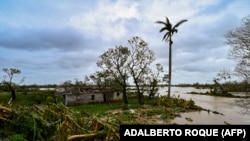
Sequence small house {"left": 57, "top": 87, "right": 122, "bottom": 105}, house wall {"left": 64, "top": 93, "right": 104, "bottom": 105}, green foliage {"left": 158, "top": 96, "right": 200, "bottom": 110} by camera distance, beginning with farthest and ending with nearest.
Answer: small house {"left": 57, "top": 87, "right": 122, "bottom": 105} < house wall {"left": 64, "top": 93, "right": 104, "bottom": 105} < green foliage {"left": 158, "top": 96, "right": 200, "bottom": 110}

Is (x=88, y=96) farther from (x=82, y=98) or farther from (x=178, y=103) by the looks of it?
(x=178, y=103)

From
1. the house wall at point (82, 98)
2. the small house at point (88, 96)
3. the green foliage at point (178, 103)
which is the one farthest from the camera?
the small house at point (88, 96)

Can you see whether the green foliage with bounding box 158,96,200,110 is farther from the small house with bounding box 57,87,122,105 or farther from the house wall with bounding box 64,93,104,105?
the house wall with bounding box 64,93,104,105

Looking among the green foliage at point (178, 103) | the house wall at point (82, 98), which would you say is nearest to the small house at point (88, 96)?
the house wall at point (82, 98)

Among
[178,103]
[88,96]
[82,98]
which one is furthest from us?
[88,96]

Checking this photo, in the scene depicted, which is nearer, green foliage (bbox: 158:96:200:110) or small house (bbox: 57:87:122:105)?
green foliage (bbox: 158:96:200:110)

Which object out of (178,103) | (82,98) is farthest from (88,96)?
(178,103)

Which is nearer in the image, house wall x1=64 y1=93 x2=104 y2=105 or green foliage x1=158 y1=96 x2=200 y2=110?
green foliage x1=158 y1=96 x2=200 y2=110

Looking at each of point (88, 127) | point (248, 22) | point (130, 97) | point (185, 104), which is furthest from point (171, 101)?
point (88, 127)

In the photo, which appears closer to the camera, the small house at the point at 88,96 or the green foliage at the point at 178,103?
the green foliage at the point at 178,103

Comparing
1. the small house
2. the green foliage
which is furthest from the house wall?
the green foliage

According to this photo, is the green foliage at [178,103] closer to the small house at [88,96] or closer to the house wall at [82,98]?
the small house at [88,96]

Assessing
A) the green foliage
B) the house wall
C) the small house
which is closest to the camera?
the green foliage

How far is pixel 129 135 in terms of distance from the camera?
182 inches
